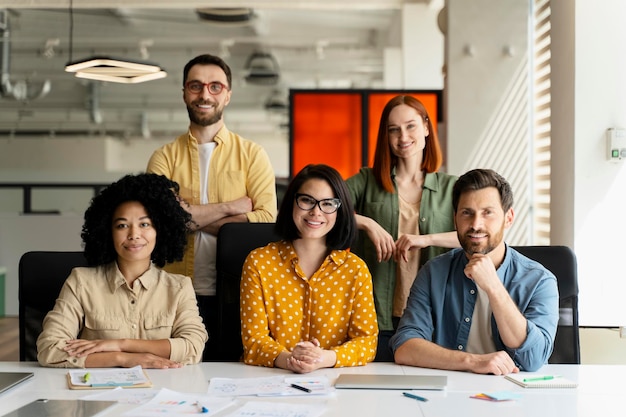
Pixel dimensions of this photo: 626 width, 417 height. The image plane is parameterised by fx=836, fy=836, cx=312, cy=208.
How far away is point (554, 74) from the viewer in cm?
491

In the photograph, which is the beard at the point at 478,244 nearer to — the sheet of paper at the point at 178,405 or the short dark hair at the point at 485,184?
the short dark hair at the point at 485,184

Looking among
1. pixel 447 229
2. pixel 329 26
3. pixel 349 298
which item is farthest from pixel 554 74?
pixel 329 26

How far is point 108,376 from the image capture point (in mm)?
2518

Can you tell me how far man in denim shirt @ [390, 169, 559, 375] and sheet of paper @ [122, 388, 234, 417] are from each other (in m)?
0.79

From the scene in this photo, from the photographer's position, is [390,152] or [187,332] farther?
[390,152]

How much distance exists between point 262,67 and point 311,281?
12.5 meters

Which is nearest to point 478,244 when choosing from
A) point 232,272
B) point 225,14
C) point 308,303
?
point 308,303

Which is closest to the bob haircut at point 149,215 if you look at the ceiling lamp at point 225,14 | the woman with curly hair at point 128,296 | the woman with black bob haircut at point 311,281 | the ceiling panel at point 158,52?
the woman with curly hair at point 128,296

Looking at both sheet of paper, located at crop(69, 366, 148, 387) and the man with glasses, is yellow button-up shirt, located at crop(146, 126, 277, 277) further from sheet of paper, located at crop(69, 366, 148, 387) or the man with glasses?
sheet of paper, located at crop(69, 366, 148, 387)

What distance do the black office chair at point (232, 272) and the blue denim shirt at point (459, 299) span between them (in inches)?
26.1

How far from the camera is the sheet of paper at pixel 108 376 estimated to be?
2.43 m

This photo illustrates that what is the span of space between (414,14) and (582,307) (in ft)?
22.8

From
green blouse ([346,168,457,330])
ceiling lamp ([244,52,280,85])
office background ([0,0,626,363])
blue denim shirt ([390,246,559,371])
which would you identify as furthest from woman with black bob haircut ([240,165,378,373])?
ceiling lamp ([244,52,280,85])

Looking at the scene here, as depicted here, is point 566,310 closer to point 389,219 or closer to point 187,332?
point 389,219
